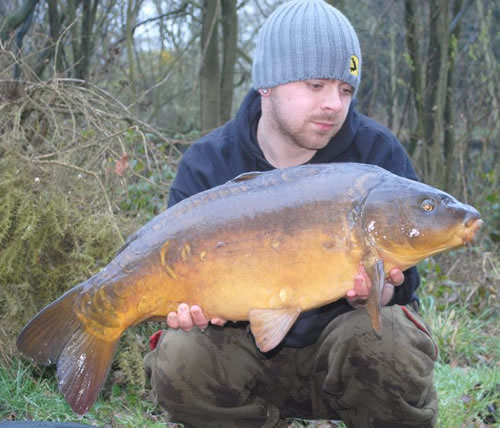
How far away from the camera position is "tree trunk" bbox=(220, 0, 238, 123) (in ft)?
17.9

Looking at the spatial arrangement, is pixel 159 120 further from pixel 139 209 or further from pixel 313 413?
pixel 313 413

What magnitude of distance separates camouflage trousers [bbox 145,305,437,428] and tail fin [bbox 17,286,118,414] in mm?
398

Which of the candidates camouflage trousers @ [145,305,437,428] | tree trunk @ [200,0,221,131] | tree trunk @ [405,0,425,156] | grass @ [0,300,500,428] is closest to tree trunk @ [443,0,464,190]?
tree trunk @ [405,0,425,156]

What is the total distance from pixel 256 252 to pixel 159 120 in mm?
6110

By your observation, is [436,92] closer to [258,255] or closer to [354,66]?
[354,66]

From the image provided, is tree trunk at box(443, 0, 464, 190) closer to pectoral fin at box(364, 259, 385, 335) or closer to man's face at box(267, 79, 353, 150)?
man's face at box(267, 79, 353, 150)

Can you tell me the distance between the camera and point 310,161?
228 centimetres

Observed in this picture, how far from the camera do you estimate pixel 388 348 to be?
2.00 metres

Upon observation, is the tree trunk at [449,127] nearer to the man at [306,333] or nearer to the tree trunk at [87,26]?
the tree trunk at [87,26]

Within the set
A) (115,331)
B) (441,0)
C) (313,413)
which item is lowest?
(313,413)

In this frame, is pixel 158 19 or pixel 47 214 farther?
pixel 158 19

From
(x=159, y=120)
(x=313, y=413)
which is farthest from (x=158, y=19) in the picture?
(x=313, y=413)

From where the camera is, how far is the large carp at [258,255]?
1639 millimetres

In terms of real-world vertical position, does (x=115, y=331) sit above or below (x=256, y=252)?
below
